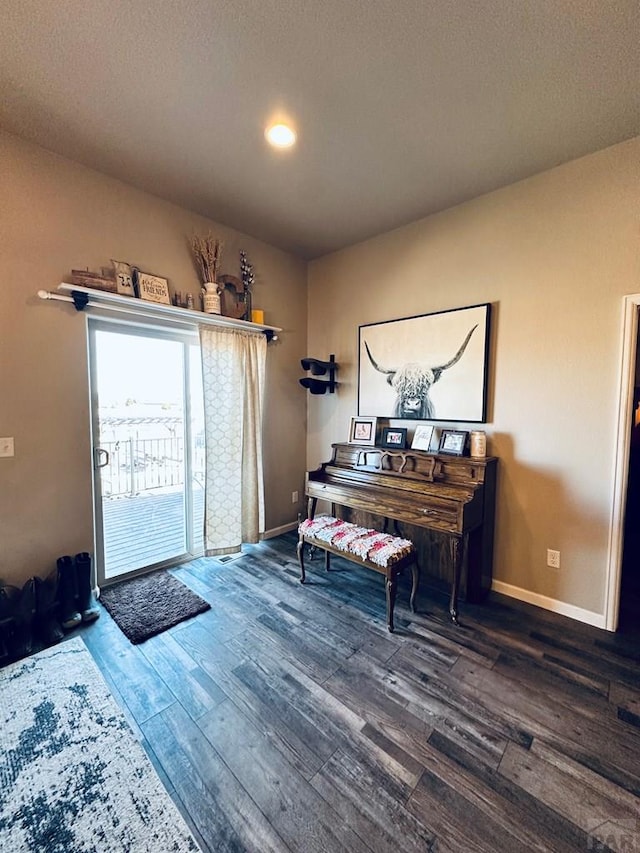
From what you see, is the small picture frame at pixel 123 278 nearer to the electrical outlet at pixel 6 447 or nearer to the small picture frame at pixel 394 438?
the electrical outlet at pixel 6 447

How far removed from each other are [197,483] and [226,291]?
179 centimetres

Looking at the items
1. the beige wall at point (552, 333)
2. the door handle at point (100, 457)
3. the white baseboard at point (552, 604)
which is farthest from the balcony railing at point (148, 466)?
the white baseboard at point (552, 604)

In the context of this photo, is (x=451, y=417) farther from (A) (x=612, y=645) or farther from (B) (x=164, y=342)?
(B) (x=164, y=342)

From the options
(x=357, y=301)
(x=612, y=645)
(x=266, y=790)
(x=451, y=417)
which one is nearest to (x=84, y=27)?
(x=357, y=301)

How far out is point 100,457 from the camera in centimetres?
258

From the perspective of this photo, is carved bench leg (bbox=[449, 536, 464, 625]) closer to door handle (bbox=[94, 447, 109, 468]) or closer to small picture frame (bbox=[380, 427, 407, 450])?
small picture frame (bbox=[380, 427, 407, 450])

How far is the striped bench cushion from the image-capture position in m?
2.28

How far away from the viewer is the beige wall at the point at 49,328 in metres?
2.15

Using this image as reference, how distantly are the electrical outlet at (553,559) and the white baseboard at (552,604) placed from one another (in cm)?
23

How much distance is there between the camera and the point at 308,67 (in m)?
1.65

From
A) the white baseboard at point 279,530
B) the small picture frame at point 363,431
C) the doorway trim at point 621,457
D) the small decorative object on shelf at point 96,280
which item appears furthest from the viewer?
the white baseboard at point 279,530

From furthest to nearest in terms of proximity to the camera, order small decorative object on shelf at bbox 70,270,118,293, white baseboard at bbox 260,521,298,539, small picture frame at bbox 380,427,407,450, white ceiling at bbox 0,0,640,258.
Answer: white baseboard at bbox 260,521,298,539 < small picture frame at bbox 380,427,407,450 < small decorative object on shelf at bbox 70,270,118,293 < white ceiling at bbox 0,0,640,258

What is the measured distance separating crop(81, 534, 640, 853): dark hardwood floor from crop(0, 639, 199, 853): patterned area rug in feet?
0.23

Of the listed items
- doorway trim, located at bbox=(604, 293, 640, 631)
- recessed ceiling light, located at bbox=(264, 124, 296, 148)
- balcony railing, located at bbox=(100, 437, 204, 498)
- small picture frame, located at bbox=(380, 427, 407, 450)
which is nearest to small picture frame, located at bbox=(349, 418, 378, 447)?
small picture frame, located at bbox=(380, 427, 407, 450)
